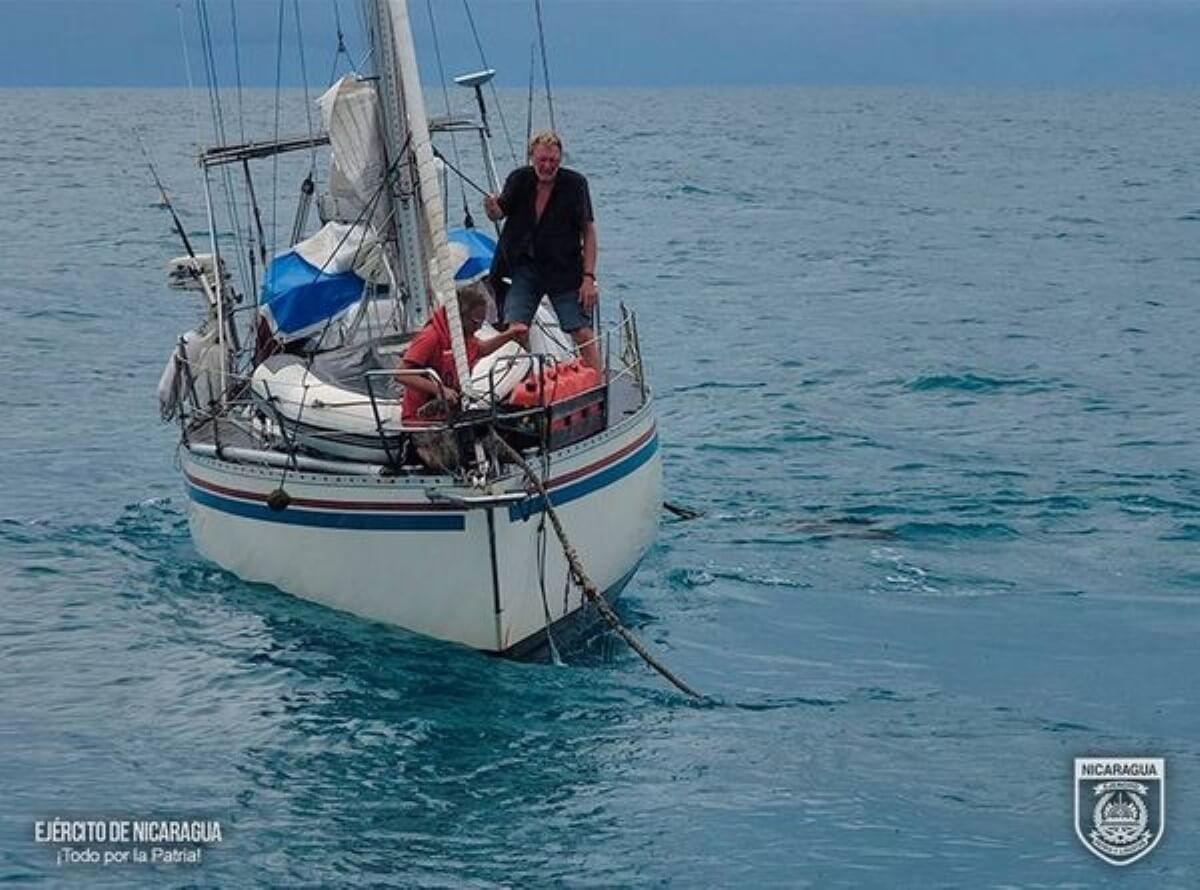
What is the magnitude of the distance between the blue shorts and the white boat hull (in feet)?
3.53

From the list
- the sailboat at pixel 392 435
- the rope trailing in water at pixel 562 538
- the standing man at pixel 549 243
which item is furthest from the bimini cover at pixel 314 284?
the rope trailing in water at pixel 562 538

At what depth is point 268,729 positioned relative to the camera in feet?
42.6

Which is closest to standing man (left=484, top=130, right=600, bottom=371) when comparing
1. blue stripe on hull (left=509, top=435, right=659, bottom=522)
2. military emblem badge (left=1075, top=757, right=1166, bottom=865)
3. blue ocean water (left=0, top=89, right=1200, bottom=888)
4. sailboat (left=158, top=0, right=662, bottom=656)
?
sailboat (left=158, top=0, right=662, bottom=656)

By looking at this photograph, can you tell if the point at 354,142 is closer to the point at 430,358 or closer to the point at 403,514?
the point at 430,358

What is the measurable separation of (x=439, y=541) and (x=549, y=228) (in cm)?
321

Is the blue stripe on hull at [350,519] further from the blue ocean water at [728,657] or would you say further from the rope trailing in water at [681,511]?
the rope trailing in water at [681,511]

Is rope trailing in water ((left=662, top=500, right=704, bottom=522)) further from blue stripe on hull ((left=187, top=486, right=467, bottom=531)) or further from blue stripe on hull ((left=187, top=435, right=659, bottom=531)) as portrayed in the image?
blue stripe on hull ((left=187, top=486, right=467, bottom=531))

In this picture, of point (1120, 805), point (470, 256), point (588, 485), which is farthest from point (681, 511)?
point (1120, 805)

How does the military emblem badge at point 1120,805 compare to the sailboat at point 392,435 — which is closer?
the military emblem badge at point 1120,805

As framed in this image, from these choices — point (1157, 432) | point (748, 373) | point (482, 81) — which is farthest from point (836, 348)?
point (482, 81)

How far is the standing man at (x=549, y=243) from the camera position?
48.9 feet

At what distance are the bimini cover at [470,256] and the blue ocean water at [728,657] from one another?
3247mm

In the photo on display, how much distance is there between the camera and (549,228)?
49.4 feet

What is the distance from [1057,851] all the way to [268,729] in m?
5.31
